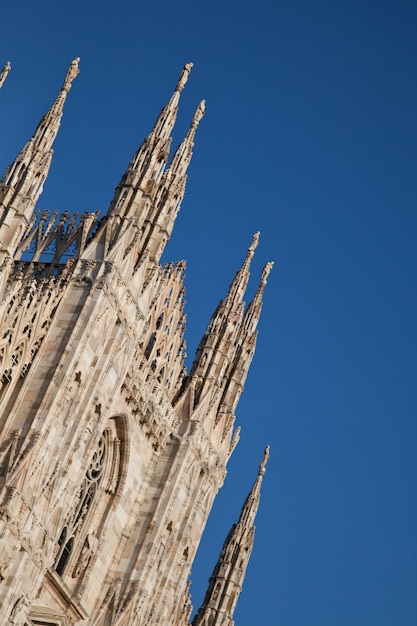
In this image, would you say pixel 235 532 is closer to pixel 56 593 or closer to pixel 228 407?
pixel 228 407

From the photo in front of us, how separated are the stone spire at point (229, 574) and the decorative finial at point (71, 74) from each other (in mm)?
18711

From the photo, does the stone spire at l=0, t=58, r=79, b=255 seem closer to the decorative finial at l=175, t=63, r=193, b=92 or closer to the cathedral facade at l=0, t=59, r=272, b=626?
the cathedral facade at l=0, t=59, r=272, b=626

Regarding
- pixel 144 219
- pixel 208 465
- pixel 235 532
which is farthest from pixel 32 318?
pixel 235 532

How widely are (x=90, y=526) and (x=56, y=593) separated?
3.41m

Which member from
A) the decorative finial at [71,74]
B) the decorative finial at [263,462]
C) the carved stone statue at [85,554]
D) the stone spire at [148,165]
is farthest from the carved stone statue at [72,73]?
the decorative finial at [263,462]

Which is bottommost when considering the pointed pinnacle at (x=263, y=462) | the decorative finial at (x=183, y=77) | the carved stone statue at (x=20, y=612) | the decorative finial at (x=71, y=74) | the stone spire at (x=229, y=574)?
the carved stone statue at (x=20, y=612)

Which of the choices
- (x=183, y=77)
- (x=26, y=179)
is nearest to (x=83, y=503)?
(x=26, y=179)

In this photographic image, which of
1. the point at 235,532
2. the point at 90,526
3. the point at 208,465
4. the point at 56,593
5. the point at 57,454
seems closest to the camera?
the point at 57,454

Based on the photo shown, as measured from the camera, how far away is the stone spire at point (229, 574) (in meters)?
52.6

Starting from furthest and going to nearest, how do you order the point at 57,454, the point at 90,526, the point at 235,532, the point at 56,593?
the point at 235,532 → the point at 90,526 → the point at 56,593 → the point at 57,454

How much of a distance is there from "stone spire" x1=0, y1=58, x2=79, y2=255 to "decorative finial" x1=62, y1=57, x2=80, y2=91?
1.30 ft

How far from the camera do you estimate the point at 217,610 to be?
2073 inches

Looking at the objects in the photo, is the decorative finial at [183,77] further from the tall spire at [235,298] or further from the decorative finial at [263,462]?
the decorative finial at [263,462]

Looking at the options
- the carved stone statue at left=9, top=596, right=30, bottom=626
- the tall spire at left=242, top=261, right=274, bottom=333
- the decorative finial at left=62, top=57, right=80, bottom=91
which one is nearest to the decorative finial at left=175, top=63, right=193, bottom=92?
the decorative finial at left=62, top=57, right=80, bottom=91
